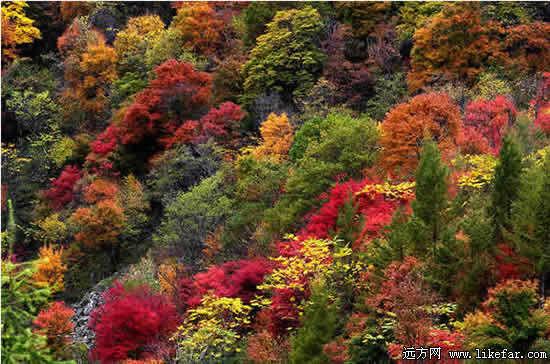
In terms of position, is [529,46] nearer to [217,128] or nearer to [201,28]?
[217,128]

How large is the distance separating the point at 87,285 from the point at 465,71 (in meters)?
25.3

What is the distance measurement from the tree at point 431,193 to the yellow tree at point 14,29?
4798cm

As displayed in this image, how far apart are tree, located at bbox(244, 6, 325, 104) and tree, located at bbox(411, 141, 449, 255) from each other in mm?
22525

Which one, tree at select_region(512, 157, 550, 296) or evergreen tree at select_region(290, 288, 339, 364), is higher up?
A: tree at select_region(512, 157, 550, 296)

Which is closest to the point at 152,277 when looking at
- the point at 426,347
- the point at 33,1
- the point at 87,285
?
the point at 87,285

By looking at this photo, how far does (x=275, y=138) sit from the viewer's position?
3017 centimetres

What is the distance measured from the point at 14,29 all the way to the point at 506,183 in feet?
172

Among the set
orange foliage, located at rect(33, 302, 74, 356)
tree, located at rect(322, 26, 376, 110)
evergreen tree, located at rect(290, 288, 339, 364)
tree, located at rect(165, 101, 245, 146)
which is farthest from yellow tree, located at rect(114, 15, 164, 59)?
evergreen tree, located at rect(290, 288, 339, 364)

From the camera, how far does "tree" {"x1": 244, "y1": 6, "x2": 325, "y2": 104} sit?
117 ft

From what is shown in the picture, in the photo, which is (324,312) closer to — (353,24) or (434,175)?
(434,175)

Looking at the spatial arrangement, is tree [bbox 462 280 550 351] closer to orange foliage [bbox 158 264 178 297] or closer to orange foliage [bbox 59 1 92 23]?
orange foliage [bbox 158 264 178 297]

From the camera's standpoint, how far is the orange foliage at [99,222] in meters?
30.7

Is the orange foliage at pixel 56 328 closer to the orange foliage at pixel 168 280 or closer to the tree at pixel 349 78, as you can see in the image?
the orange foliage at pixel 168 280

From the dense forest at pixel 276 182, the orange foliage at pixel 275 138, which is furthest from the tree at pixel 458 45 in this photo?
the orange foliage at pixel 275 138
